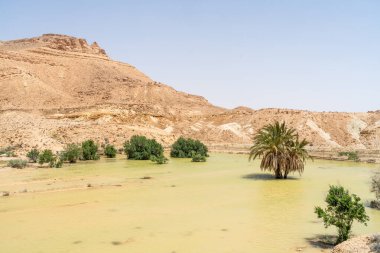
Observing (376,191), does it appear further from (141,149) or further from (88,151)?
(88,151)

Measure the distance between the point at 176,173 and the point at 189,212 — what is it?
1487 cm

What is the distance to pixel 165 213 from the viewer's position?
57.1ft

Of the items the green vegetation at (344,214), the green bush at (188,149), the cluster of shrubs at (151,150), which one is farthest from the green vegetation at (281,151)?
the green bush at (188,149)

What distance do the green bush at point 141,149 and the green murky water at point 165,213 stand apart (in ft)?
46.2

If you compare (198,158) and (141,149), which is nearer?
(198,158)

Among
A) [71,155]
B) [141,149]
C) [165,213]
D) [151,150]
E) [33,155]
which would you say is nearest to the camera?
[165,213]

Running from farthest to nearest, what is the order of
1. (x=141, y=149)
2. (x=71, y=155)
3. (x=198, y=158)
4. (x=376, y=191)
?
(x=141, y=149)
(x=198, y=158)
(x=71, y=155)
(x=376, y=191)

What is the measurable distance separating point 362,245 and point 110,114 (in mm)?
63740

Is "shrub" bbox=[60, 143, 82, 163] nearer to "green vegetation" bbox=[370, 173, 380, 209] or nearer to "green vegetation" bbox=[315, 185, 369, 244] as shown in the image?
"green vegetation" bbox=[370, 173, 380, 209]

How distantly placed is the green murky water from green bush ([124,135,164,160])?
14067 mm

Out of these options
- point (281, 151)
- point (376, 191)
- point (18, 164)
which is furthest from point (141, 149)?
point (376, 191)

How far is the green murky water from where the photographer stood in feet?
→ 42.8

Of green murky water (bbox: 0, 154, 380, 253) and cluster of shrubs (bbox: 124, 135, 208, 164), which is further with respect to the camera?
cluster of shrubs (bbox: 124, 135, 208, 164)

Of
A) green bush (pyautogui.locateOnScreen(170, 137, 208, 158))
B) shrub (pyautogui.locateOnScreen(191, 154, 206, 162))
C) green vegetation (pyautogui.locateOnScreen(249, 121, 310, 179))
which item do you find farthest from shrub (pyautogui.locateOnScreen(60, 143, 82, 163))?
green vegetation (pyautogui.locateOnScreen(249, 121, 310, 179))
